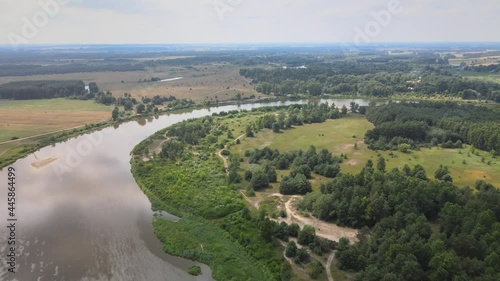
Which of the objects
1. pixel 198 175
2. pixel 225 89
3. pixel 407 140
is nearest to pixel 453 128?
pixel 407 140

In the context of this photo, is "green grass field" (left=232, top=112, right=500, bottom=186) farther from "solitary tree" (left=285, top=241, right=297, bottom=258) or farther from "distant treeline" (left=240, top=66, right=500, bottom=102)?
"distant treeline" (left=240, top=66, right=500, bottom=102)

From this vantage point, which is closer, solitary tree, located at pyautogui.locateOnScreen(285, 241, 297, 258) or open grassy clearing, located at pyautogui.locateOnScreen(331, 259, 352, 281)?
open grassy clearing, located at pyautogui.locateOnScreen(331, 259, 352, 281)

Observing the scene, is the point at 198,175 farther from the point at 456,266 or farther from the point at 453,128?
the point at 453,128

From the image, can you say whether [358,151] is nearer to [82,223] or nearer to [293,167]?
[293,167]

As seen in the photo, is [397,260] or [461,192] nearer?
[397,260]

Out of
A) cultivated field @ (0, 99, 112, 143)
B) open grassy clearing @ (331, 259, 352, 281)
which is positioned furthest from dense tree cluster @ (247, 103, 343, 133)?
open grassy clearing @ (331, 259, 352, 281)

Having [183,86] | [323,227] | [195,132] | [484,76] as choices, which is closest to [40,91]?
[183,86]
